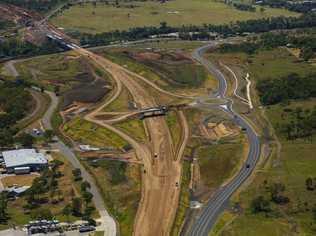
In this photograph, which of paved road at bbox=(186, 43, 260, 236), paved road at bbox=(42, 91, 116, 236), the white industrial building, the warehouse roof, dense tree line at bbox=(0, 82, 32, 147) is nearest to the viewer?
paved road at bbox=(42, 91, 116, 236)

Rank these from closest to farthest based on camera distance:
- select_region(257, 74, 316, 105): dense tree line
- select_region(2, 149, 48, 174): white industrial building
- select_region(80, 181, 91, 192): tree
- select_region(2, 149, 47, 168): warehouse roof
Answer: select_region(80, 181, 91, 192): tree < select_region(2, 149, 48, 174): white industrial building < select_region(2, 149, 47, 168): warehouse roof < select_region(257, 74, 316, 105): dense tree line

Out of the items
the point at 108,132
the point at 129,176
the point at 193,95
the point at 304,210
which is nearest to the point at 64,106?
the point at 108,132

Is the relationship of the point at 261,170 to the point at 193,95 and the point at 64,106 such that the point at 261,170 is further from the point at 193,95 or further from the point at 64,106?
the point at 64,106

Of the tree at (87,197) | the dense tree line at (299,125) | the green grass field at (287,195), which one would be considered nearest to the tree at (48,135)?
the tree at (87,197)

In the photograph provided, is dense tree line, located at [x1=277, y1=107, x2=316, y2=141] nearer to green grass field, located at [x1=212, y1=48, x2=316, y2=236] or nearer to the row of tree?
green grass field, located at [x1=212, y1=48, x2=316, y2=236]

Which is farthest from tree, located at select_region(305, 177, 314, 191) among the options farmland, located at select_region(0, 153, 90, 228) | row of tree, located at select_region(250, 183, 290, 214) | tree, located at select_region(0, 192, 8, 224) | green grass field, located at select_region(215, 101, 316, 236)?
tree, located at select_region(0, 192, 8, 224)

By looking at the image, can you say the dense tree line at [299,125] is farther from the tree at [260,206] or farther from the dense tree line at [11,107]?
the dense tree line at [11,107]

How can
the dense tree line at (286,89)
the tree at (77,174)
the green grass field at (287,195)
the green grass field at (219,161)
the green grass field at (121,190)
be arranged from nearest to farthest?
the green grass field at (287,195) < the green grass field at (121,190) < the tree at (77,174) < the green grass field at (219,161) < the dense tree line at (286,89)

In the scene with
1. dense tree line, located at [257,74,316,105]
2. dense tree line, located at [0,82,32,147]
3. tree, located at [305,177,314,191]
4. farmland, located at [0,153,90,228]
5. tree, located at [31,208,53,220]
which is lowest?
farmland, located at [0,153,90,228]
